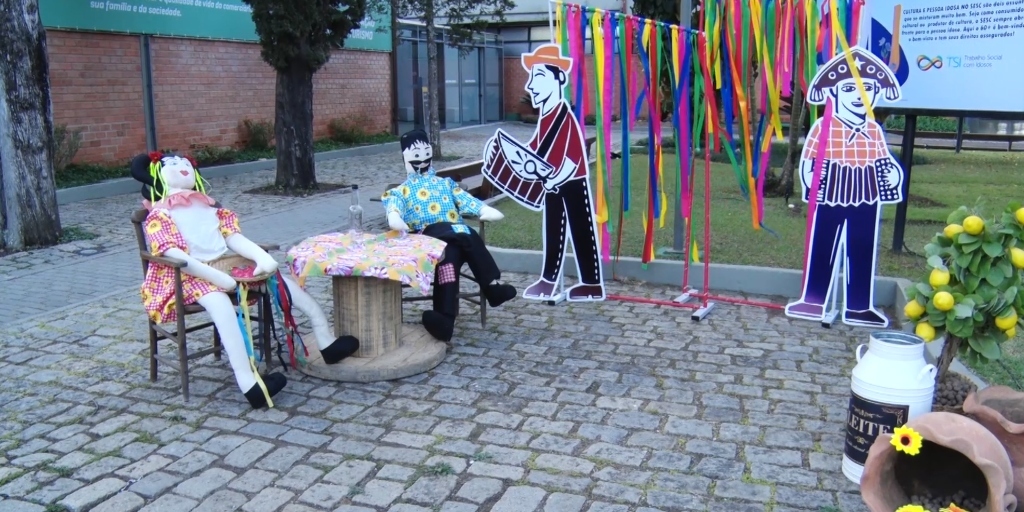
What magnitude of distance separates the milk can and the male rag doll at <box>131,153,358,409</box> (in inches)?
103

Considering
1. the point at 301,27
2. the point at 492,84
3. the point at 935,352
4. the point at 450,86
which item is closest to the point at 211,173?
the point at 301,27

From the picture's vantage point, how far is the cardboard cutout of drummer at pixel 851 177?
5.39 meters

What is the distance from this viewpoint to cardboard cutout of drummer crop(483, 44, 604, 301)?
591 centimetres

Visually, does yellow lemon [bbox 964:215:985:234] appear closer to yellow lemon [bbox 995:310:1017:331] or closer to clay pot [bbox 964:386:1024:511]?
yellow lemon [bbox 995:310:1017:331]

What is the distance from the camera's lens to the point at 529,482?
11.5ft

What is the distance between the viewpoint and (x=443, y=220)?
5.41 metres

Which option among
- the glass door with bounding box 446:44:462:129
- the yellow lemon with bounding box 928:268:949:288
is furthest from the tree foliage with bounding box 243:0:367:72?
the glass door with bounding box 446:44:462:129

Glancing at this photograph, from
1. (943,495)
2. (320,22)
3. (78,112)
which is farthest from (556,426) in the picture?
(78,112)

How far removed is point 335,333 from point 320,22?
7333mm

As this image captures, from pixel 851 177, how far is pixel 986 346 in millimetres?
2226

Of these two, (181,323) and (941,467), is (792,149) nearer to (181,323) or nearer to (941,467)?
(941,467)

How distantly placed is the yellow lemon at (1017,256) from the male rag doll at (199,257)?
3.21 meters

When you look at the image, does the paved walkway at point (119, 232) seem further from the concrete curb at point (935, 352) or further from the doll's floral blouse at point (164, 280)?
the concrete curb at point (935, 352)

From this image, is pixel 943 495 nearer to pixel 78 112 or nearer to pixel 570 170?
pixel 570 170
